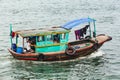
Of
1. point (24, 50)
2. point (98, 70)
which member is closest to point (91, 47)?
point (98, 70)

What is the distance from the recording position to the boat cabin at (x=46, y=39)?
99.6 feet

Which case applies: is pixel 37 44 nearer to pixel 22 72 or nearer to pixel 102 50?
pixel 22 72

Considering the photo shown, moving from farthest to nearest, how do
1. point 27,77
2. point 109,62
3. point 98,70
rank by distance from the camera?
point 109,62, point 98,70, point 27,77

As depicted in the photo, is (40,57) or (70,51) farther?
(70,51)

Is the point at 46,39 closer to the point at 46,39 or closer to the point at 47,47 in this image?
the point at 46,39

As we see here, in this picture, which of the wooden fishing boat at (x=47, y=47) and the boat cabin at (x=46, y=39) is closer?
the wooden fishing boat at (x=47, y=47)

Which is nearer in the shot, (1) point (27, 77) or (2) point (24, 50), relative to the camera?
(1) point (27, 77)

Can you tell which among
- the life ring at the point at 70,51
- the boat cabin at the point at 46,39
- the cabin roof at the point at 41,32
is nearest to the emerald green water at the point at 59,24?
the life ring at the point at 70,51

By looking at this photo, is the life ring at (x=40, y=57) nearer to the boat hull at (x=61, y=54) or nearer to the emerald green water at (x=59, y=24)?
the boat hull at (x=61, y=54)

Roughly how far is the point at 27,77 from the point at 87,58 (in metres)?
6.83

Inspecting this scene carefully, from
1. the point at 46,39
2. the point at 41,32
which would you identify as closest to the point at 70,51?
the point at 46,39

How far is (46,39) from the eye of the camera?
30609mm

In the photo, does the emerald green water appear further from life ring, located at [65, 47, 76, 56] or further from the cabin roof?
the cabin roof

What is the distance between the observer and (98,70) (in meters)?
29.2
